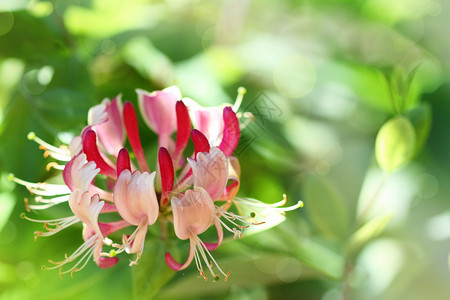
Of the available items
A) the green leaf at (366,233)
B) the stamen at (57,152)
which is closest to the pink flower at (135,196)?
the stamen at (57,152)

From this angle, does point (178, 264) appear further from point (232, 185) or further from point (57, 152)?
point (57, 152)

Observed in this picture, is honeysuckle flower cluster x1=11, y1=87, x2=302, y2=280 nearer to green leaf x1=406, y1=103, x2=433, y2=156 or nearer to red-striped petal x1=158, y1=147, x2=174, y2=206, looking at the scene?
red-striped petal x1=158, y1=147, x2=174, y2=206

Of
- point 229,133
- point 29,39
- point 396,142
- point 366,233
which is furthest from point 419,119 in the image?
point 29,39

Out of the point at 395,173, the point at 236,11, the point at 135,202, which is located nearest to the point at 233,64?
the point at 236,11

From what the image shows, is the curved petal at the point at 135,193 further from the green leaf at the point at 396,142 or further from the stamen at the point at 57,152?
the green leaf at the point at 396,142

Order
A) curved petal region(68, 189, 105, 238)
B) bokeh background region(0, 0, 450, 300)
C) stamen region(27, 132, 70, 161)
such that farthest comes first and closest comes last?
bokeh background region(0, 0, 450, 300) → stamen region(27, 132, 70, 161) → curved petal region(68, 189, 105, 238)

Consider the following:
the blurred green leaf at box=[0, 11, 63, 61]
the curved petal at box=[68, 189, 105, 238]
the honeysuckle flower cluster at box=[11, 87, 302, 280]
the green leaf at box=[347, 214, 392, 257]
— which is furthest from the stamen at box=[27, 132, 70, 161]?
the green leaf at box=[347, 214, 392, 257]

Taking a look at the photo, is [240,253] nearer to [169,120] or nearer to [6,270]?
[169,120]
